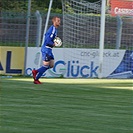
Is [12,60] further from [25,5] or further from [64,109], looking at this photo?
[25,5]

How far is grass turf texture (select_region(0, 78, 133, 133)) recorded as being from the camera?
1035 centimetres

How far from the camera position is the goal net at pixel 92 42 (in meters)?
24.5

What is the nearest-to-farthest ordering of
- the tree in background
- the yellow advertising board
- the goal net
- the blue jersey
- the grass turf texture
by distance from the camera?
the grass turf texture, the blue jersey, the yellow advertising board, the goal net, the tree in background

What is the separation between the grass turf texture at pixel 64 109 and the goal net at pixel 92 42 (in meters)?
5.46

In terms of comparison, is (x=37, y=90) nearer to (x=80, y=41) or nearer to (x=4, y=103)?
(x=4, y=103)

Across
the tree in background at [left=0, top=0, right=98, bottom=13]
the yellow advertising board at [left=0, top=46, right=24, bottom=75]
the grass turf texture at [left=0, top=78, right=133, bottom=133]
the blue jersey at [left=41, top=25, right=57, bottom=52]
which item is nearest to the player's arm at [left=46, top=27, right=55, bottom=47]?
the blue jersey at [left=41, top=25, right=57, bottom=52]

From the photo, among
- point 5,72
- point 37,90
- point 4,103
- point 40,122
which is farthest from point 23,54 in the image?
point 40,122

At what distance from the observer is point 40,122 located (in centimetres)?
1077

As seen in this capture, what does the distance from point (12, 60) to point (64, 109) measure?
37.5 ft

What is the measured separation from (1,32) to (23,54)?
3.50 feet

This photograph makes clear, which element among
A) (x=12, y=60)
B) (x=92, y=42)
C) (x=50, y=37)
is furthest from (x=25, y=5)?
(x=50, y=37)

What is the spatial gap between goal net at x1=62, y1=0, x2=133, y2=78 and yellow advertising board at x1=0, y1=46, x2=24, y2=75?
150 cm

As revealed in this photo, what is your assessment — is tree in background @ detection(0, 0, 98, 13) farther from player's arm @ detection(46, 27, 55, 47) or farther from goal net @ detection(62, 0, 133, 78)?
player's arm @ detection(46, 27, 55, 47)

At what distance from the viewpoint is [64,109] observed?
505 inches
